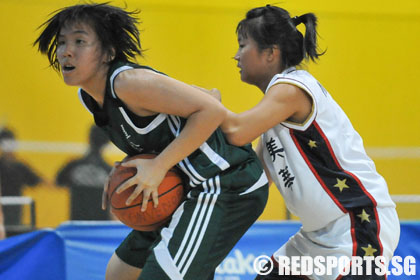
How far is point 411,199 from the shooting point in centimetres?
542

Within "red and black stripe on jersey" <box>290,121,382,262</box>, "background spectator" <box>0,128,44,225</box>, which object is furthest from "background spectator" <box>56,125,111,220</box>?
"red and black stripe on jersey" <box>290,121,382,262</box>

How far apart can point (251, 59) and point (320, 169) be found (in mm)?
668

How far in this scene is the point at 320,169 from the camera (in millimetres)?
2893

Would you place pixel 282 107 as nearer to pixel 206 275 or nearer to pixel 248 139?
pixel 248 139

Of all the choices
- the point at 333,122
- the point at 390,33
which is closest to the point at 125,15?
the point at 333,122

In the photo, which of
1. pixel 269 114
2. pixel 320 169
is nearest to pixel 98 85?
pixel 269 114

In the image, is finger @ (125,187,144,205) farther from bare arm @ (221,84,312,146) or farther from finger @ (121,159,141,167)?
bare arm @ (221,84,312,146)

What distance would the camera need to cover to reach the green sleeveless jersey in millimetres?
2715

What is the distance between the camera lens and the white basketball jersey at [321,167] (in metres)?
2.88

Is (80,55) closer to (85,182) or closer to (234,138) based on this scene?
(234,138)

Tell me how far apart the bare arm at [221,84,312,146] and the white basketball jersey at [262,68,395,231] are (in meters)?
0.04

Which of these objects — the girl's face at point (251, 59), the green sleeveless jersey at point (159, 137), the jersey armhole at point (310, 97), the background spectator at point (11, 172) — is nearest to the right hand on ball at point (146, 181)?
the green sleeveless jersey at point (159, 137)

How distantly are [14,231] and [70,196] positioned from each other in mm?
525

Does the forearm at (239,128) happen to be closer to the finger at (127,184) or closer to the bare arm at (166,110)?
the bare arm at (166,110)
